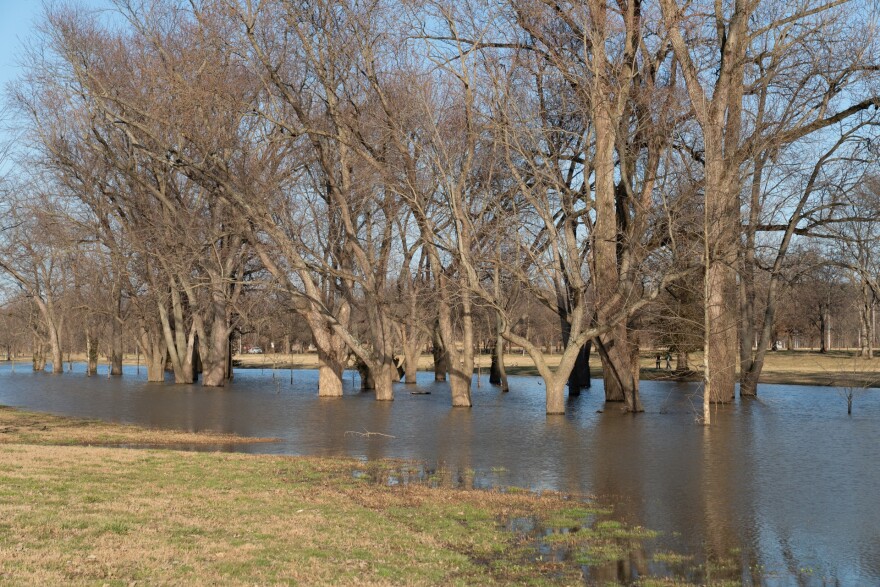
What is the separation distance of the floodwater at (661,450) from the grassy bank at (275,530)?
119 cm

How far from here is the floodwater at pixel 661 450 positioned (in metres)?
11.2

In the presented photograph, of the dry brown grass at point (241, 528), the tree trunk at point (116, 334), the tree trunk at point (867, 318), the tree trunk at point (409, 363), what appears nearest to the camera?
the dry brown grass at point (241, 528)

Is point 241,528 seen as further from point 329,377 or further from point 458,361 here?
point 329,377

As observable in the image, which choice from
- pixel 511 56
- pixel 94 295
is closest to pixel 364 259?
pixel 511 56

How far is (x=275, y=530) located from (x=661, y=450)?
1192 centimetres

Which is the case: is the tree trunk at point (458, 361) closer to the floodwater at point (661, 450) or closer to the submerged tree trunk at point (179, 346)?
the floodwater at point (661, 450)

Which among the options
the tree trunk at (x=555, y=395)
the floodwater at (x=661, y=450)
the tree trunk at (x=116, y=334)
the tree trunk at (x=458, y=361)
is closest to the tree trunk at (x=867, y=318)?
the floodwater at (x=661, y=450)

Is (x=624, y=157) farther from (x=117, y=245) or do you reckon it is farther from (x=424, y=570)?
(x=117, y=245)

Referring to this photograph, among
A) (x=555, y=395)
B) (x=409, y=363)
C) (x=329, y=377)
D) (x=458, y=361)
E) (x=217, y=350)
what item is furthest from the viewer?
(x=409, y=363)

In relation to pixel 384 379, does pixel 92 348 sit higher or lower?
higher

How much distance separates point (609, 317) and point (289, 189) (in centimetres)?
1617

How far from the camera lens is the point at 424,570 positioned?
29.2ft

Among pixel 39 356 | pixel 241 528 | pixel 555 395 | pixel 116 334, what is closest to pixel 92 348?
pixel 116 334

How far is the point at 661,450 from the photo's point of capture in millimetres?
20062
